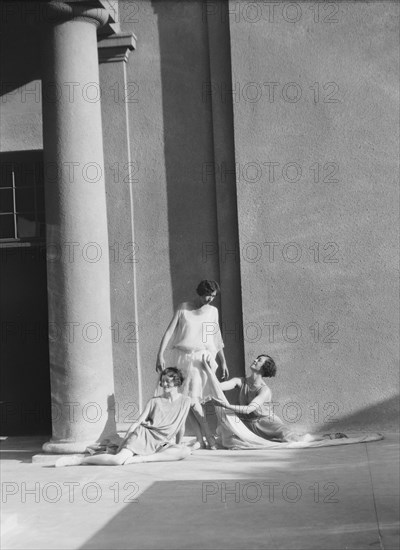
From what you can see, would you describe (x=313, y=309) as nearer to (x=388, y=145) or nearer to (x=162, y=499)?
(x=388, y=145)

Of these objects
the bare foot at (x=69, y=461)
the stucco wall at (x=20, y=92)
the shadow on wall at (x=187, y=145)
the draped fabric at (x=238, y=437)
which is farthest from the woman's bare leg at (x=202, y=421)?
the stucco wall at (x=20, y=92)

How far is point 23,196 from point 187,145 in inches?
90.3

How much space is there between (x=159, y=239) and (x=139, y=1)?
292 cm

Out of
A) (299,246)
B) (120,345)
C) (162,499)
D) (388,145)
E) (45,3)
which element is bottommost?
(162,499)

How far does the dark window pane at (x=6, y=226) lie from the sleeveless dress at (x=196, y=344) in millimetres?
2840

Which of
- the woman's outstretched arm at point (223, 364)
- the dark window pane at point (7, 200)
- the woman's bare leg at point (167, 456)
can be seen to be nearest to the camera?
the woman's bare leg at point (167, 456)

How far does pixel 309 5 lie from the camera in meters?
13.3

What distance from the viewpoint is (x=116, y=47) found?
536 inches

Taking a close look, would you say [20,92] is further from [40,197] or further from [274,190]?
[274,190]

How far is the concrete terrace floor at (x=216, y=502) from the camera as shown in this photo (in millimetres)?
7664

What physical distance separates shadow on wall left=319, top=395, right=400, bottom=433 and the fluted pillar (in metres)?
2.71

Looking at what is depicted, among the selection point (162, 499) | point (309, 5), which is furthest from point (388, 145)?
point (162, 499)

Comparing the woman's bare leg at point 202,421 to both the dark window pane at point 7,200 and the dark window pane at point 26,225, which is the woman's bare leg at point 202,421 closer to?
the dark window pane at point 26,225

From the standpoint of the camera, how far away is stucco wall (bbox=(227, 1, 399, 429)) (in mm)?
13102
